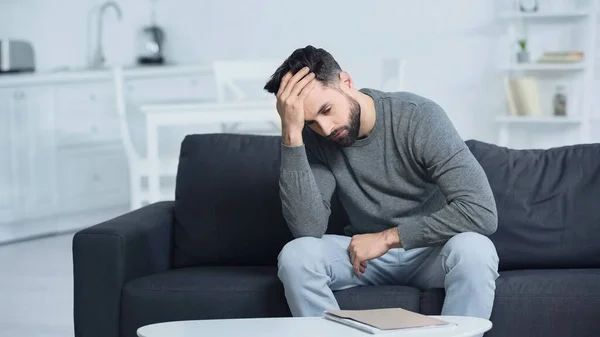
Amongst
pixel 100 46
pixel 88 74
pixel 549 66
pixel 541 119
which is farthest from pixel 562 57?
pixel 100 46

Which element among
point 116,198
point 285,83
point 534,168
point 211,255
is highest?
point 285,83

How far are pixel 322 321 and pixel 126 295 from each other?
747 mm

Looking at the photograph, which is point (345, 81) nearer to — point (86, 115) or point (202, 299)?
point (202, 299)

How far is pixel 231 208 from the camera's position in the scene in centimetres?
301

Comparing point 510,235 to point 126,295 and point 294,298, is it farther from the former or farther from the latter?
point 126,295

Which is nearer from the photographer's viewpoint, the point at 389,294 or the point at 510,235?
the point at 389,294

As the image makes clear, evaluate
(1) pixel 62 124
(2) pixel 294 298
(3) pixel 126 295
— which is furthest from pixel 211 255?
(1) pixel 62 124

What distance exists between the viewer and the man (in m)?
2.47

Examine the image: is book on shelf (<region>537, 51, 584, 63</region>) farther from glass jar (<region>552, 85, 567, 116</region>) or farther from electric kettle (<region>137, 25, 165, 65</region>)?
electric kettle (<region>137, 25, 165, 65</region>)

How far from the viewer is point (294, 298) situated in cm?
248

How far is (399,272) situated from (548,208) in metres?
0.51

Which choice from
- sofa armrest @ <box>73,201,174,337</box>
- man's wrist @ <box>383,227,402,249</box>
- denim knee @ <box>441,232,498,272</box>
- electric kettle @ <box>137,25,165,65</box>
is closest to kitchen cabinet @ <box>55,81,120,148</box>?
electric kettle @ <box>137,25,165,65</box>

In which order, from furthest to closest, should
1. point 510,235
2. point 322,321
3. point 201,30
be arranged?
point 201,30, point 510,235, point 322,321

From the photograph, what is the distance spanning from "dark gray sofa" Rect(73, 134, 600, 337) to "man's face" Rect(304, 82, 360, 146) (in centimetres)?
41
